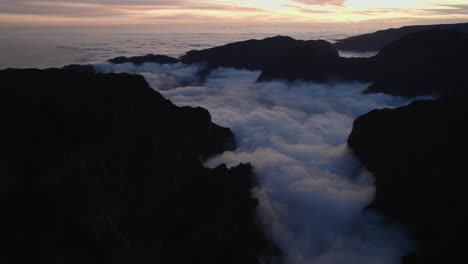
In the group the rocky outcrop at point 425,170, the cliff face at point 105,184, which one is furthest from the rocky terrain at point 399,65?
the cliff face at point 105,184

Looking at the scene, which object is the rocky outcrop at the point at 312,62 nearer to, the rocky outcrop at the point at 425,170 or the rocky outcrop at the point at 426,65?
the rocky outcrop at the point at 426,65

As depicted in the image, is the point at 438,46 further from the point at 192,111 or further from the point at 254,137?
the point at 192,111

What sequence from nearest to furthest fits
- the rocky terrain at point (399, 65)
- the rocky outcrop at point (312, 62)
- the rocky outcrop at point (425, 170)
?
the rocky outcrop at point (425, 170)
the rocky terrain at point (399, 65)
the rocky outcrop at point (312, 62)

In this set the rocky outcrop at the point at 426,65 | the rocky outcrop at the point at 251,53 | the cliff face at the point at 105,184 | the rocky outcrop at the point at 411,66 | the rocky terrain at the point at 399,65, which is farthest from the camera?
the rocky outcrop at the point at 251,53

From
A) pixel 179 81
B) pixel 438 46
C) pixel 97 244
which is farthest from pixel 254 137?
pixel 179 81

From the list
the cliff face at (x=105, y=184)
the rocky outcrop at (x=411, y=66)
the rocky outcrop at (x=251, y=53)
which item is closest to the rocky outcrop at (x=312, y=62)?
the rocky outcrop at (x=411, y=66)

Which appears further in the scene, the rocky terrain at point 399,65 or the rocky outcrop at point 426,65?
the rocky terrain at point 399,65
